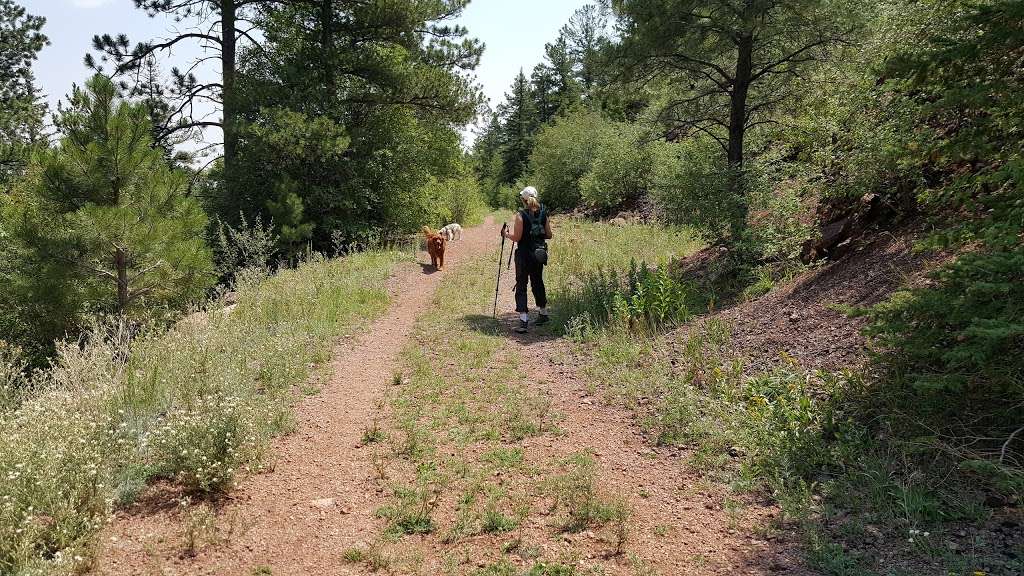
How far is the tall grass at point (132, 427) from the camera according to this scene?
9.98 feet

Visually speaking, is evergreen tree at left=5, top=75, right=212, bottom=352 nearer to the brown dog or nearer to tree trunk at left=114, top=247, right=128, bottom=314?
tree trunk at left=114, top=247, right=128, bottom=314

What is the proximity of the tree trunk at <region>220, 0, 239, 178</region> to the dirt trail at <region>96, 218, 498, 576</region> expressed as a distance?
13301mm

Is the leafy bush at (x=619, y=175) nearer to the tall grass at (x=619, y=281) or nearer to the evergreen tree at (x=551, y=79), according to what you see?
the tall grass at (x=619, y=281)

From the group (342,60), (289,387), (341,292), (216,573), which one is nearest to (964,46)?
(216,573)

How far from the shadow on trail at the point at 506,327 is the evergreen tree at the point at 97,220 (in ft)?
16.6

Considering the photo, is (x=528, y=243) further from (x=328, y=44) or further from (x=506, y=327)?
(x=328, y=44)

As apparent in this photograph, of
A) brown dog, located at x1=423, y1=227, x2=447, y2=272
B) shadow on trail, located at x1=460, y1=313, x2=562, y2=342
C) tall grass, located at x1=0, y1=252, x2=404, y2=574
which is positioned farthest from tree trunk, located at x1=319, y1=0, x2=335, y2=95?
tall grass, located at x1=0, y1=252, x2=404, y2=574

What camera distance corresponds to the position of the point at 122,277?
8.58 m

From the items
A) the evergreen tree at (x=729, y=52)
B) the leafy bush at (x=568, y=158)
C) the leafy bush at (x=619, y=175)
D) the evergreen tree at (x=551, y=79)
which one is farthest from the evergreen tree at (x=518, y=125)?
the evergreen tree at (x=729, y=52)

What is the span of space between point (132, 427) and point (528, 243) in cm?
572

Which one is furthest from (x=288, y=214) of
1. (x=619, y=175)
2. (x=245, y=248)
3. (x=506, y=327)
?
(x=619, y=175)

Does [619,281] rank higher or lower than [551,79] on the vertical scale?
lower

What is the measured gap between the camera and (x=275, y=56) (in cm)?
1659

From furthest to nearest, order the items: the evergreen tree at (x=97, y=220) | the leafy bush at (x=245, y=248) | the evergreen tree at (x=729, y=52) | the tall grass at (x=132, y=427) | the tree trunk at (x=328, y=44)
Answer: the tree trunk at (x=328, y=44) < the leafy bush at (x=245, y=248) < the evergreen tree at (x=729, y=52) < the evergreen tree at (x=97, y=220) < the tall grass at (x=132, y=427)
